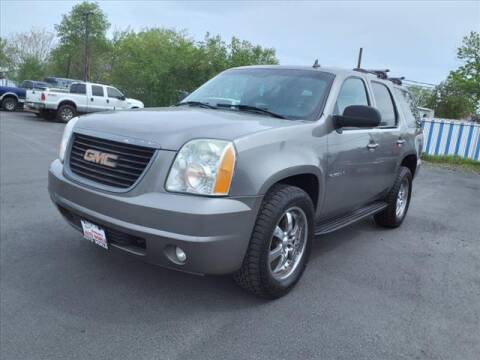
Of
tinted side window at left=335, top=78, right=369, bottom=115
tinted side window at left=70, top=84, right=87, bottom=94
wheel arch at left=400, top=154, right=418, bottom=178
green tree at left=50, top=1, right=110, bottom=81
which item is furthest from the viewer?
green tree at left=50, top=1, right=110, bottom=81

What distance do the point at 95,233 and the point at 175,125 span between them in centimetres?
93

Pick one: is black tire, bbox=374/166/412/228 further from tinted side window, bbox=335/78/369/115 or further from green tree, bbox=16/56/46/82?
green tree, bbox=16/56/46/82

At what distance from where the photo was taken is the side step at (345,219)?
376 centimetres

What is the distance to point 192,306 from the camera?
10.2ft

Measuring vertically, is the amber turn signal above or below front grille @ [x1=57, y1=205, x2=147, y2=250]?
above

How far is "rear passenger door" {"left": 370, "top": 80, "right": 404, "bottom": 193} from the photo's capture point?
449 centimetres

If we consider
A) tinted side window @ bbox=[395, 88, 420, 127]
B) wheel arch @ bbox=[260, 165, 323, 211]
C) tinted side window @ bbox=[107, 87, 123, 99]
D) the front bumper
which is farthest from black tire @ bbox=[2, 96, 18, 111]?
wheel arch @ bbox=[260, 165, 323, 211]

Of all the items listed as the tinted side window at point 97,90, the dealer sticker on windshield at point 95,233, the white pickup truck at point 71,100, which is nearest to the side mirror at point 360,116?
the dealer sticker on windshield at point 95,233

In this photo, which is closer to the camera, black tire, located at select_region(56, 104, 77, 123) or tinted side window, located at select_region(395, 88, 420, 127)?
tinted side window, located at select_region(395, 88, 420, 127)

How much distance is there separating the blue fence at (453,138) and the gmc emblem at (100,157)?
14.0m

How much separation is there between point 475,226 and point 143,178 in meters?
5.03

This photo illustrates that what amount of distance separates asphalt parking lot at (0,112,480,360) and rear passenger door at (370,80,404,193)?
768 millimetres

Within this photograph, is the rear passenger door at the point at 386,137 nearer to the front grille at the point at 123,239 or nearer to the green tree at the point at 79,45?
the front grille at the point at 123,239

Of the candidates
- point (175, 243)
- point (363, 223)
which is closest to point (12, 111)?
point (363, 223)
